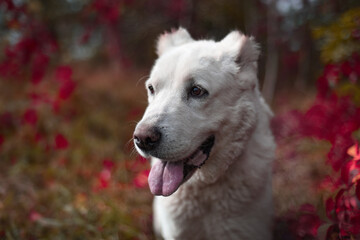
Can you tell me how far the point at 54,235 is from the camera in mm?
3133

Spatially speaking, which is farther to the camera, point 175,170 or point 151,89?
point 151,89

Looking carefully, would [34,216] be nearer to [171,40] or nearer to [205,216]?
[205,216]

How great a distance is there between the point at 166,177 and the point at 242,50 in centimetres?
115

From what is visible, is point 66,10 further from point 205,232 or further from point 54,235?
point 205,232

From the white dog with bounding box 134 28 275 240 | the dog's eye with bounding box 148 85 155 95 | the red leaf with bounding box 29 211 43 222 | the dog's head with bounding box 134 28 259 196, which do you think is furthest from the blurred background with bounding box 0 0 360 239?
the dog's head with bounding box 134 28 259 196

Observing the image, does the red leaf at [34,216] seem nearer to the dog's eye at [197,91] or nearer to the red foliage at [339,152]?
the dog's eye at [197,91]

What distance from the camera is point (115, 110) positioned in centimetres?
644

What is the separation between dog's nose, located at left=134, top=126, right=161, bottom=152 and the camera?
1931mm

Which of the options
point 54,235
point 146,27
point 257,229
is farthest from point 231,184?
point 146,27

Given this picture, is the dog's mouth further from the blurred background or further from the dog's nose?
the blurred background

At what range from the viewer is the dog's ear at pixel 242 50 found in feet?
7.79

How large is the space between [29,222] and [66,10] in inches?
278

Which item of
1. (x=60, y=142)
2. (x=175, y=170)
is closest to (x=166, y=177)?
(x=175, y=170)

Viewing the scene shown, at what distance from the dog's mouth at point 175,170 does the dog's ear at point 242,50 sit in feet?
2.19
